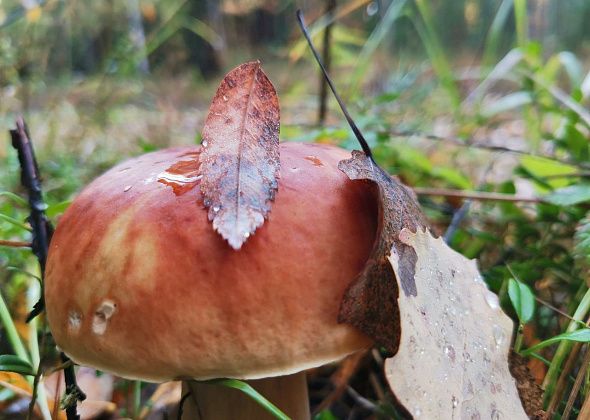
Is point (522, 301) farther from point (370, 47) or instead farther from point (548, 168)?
point (370, 47)

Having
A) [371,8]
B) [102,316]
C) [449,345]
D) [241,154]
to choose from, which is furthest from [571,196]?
[371,8]

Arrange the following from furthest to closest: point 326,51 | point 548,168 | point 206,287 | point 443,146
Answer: point 443,146 < point 326,51 < point 548,168 < point 206,287

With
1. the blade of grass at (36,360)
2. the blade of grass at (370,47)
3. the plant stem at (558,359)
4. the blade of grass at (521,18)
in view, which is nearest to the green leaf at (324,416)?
the plant stem at (558,359)

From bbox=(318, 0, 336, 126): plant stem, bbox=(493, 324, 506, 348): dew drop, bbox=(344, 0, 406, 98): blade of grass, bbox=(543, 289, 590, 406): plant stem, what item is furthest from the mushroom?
bbox=(344, 0, 406, 98): blade of grass

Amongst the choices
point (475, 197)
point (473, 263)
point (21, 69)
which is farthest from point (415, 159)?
point (21, 69)

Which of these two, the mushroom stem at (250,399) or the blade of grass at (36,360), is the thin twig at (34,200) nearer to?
the blade of grass at (36,360)
